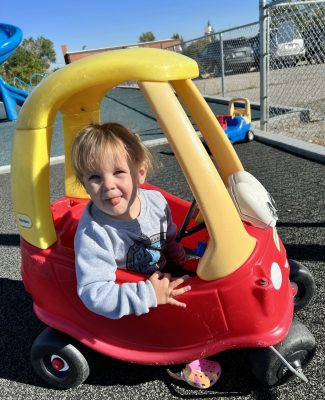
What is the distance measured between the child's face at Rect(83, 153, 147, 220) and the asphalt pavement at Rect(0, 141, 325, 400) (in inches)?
24.5

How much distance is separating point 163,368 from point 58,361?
0.37 m

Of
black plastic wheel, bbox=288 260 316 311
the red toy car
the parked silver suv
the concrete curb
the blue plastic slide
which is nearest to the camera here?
the red toy car

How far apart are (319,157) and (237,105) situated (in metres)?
4.02

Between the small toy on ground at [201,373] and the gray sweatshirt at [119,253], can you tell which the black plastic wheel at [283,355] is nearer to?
the small toy on ground at [201,373]

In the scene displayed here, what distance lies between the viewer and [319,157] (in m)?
3.37

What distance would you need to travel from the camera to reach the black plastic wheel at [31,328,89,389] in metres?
1.34

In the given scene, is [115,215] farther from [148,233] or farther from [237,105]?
[237,105]

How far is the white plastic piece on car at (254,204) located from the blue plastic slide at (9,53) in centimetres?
689

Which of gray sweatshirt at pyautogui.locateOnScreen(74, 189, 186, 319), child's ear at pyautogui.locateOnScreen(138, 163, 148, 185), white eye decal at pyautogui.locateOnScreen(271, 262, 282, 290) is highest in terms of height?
child's ear at pyautogui.locateOnScreen(138, 163, 148, 185)

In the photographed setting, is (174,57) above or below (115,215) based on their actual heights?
above

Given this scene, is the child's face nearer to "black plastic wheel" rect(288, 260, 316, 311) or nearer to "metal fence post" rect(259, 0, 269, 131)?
"black plastic wheel" rect(288, 260, 316, 311)

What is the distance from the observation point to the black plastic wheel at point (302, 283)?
154cm

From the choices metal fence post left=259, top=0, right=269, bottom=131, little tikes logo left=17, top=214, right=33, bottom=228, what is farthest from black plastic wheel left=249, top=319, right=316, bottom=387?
metal fence post left=259, top=0, right=269, bottom=131

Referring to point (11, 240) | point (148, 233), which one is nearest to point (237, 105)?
point (11, 240)
